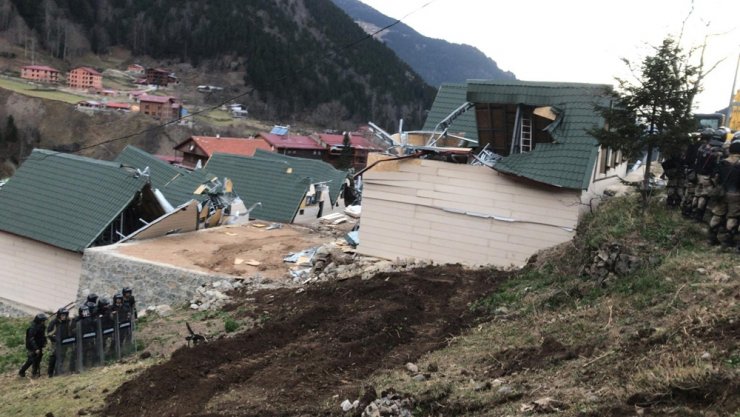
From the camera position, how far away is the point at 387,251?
19.5 metres

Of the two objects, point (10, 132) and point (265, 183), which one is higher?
point (265, 183)

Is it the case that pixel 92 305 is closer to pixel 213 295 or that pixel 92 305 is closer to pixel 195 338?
pixel 195 338

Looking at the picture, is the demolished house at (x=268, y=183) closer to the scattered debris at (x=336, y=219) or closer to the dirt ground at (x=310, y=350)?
the scattered debris at (x=336, y=219)

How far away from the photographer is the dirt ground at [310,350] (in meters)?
9.09

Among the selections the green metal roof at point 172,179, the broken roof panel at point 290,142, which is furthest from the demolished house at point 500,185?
the broken roof panel at point 290,142

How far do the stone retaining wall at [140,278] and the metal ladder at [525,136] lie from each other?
9203 millimetres

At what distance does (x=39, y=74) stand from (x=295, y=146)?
59.0 m

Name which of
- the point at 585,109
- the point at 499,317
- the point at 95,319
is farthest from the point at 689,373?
the point at 585,109

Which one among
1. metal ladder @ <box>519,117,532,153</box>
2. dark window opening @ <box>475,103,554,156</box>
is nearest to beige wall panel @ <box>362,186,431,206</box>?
dark window opening @ <box>475,103,554,156</box>

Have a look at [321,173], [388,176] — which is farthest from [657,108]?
[321,173]

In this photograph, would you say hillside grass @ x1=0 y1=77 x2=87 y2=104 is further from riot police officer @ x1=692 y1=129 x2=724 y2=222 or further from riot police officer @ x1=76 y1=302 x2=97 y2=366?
riot police officer @ x1=692 y1=129 x2=724 y2=222

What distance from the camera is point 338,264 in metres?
19.2

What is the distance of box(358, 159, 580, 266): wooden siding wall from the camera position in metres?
17.8

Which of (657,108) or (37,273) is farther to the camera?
(37,273)
